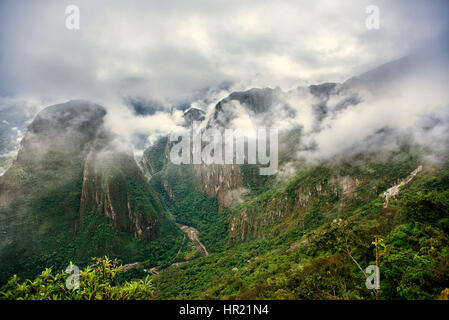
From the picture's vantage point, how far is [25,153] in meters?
62.4

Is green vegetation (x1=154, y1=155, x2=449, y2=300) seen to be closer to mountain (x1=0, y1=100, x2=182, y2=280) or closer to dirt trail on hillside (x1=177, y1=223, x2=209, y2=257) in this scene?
dirt trail on hillside (x1=177, y1=223, x2=209, y2=257)

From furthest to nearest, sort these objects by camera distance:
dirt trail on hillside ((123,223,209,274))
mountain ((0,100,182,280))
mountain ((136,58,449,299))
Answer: dirt trail on hillside ((123,223,209,274)) < mountain ((0,100,182,280)) < mountain ((136,58,449,299))

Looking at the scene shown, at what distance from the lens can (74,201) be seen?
210 feet

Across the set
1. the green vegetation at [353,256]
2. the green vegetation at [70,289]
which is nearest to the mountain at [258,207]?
the green vegetation at [353,256]

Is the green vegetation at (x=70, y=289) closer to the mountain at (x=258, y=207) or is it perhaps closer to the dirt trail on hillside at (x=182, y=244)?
the mountain at (x=258, y=207)

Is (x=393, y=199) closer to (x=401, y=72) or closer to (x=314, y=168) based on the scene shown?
(x=314, y=168)

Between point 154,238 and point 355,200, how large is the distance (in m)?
69.4

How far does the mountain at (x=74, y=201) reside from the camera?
164 feet

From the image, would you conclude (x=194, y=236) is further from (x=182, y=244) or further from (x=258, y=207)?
(x=258, y=207)

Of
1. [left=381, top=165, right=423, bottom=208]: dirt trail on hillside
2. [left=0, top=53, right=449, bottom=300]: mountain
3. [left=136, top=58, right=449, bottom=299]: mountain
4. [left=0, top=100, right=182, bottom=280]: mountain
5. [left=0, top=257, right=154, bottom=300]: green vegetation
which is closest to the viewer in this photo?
[left=0, top=257, right=154, bottom=300]: green vegetation

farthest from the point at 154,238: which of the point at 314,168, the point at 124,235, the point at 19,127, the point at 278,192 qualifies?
the point at 19,127

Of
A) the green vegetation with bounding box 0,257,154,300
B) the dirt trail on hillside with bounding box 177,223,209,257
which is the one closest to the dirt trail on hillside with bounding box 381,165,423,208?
the green vegetation with bounding box 0,257,154,300

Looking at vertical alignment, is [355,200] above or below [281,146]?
below

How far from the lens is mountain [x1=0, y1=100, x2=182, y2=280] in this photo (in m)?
50.0
